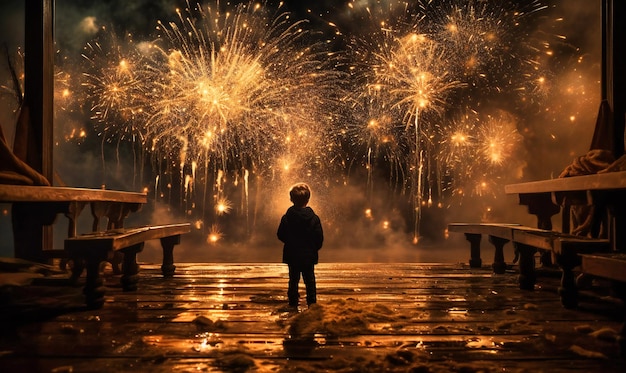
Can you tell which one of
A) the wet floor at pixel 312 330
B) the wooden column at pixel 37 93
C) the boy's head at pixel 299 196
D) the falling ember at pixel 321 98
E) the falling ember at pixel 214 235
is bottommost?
the falling ember at pixel 214 235

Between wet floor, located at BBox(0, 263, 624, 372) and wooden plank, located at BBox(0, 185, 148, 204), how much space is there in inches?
38.5

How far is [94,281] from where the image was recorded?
184 inches

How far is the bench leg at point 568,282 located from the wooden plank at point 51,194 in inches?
196

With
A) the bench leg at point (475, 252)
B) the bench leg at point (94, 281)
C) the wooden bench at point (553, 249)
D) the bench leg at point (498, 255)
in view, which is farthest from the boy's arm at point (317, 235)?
the bench leg at point (475, 252)

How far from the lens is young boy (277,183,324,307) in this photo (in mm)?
4801

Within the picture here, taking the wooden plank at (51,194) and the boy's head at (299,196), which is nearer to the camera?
the wooden plank at (51,194)

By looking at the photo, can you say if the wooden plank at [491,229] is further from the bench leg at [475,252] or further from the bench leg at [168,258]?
the bench leg at [168,258]

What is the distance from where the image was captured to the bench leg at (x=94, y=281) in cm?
467

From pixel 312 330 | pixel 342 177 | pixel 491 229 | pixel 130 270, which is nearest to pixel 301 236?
pixel 312 330

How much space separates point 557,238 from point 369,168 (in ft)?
62.1

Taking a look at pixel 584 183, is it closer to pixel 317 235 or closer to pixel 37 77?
pixel 317 235

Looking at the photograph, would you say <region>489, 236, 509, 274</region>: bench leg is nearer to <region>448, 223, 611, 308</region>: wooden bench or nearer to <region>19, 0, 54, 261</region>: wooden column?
<region>448, 223, 611, 308</region>: wooden bench

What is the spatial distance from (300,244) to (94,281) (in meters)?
1.96

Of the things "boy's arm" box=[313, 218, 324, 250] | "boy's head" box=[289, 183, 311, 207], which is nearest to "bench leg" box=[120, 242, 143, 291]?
"boy's head" box=[289, 183, 311, 207]
